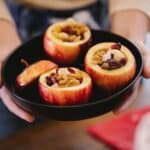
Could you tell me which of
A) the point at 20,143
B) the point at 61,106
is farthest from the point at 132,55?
the point at 20,143

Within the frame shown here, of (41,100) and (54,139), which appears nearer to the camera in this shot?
(41,100)

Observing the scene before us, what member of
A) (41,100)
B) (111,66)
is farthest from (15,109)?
(111,66)

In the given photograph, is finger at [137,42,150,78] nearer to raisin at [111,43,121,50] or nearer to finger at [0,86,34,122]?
raisin at [111,43,121,50]

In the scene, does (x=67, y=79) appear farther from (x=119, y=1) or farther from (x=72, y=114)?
(x=119, y=1)

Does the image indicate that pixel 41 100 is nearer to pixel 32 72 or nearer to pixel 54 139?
pixel 32 72

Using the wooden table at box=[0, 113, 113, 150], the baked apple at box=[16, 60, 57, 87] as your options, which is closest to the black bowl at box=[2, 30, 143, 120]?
the baked apple at box=[16, 60, 57, 87]

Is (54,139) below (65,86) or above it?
below

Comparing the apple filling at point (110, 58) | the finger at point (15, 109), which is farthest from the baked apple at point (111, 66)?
the finger at point (15, 109)
